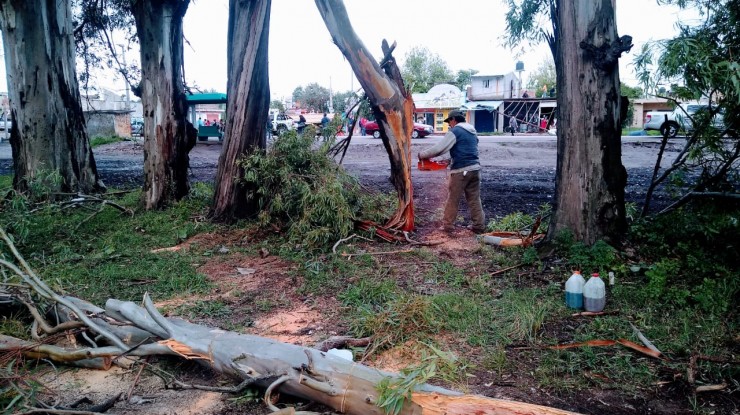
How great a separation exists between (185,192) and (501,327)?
7315 mm

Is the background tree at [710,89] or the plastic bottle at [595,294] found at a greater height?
the background tree at [710,89]

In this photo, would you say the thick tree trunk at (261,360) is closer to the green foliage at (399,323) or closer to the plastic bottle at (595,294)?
the green foliage at (399,323)

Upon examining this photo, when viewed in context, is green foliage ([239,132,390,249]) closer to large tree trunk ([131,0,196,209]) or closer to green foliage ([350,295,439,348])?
large tree trunk ([131,0,196,209])

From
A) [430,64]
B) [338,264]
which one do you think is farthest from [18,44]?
[430,64]

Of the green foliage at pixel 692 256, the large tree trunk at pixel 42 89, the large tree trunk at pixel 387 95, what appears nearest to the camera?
the green foliage at pixel 692 256

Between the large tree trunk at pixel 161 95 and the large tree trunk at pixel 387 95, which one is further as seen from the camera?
the large tree trunk at pixel 161 95

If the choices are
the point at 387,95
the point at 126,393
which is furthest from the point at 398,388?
the point at 387,95

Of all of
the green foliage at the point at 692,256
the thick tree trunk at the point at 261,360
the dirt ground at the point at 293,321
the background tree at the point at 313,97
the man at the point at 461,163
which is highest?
the background tree at the point at 313,97

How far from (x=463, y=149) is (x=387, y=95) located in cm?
130

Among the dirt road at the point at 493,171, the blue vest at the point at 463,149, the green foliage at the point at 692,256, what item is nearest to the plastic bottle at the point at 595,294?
the green foliage at the point at 692,256

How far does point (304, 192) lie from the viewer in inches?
301

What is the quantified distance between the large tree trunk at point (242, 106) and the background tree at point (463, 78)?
49604mm

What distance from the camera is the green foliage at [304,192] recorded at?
7448 millimetres

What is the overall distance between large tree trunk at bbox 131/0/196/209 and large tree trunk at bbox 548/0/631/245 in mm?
6719
